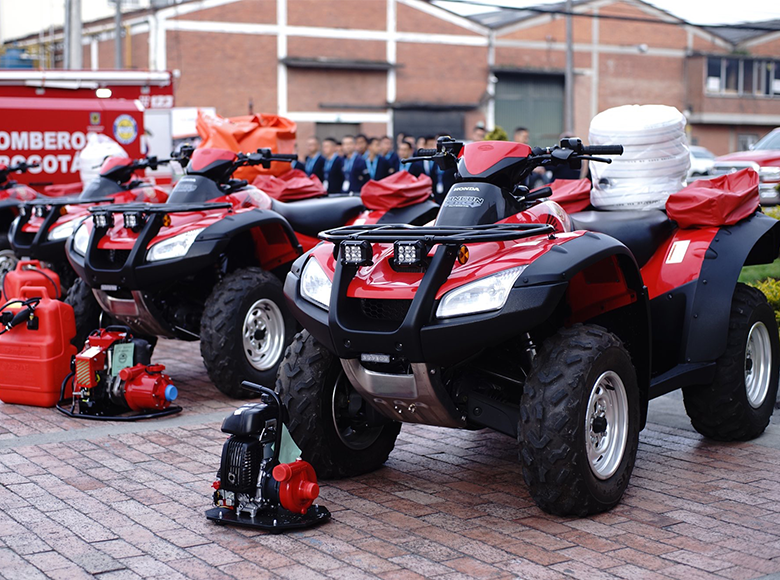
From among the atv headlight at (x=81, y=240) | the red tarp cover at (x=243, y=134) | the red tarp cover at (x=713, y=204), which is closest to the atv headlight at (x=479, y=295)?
the red tarp cover at (x=713, y=204)

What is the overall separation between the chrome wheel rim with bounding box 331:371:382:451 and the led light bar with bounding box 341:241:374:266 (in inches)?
35.2

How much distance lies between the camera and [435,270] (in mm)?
4820

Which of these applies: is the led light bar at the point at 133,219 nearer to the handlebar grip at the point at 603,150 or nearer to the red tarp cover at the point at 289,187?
the red tarp cover at the point at 289,187

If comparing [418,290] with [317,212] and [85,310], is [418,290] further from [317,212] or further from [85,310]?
[85,310]

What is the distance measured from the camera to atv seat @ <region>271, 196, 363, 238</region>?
31.0 ft

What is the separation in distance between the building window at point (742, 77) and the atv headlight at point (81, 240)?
5372 cm

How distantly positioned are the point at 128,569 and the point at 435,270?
1.87 metres

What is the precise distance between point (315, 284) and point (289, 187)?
16.0 ft

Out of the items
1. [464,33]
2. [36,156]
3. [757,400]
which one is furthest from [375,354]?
[464,33]

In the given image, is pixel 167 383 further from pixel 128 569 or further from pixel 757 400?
pixel 757 400

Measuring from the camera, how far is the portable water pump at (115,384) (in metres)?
7.38

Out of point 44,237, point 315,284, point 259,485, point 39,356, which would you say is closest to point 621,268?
point 315,284

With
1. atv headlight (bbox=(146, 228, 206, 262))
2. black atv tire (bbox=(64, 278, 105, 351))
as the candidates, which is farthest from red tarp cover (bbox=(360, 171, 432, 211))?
black atv tire (bbox=(64, 278, 105, 351))

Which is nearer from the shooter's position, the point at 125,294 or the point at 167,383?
the point at 167,383
